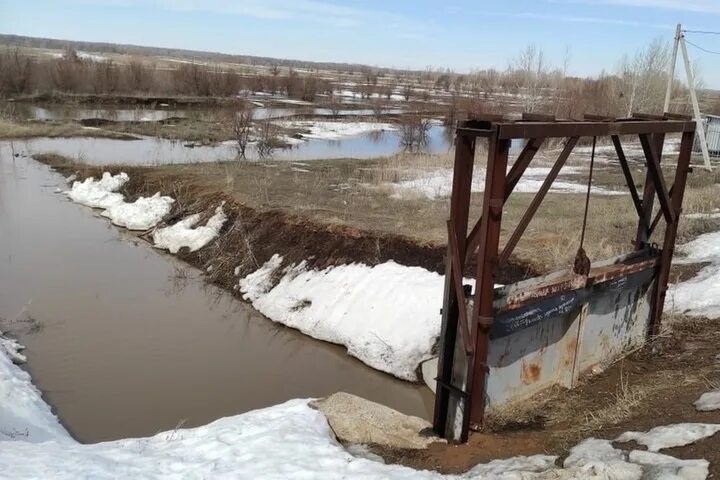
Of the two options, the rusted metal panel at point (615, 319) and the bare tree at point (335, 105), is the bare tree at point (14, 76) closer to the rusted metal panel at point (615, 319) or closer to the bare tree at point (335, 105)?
the bare tree at point (335, 105)

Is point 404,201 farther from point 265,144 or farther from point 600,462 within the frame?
point 265,144

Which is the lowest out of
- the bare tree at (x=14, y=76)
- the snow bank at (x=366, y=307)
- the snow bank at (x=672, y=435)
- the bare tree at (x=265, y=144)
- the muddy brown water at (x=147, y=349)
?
the muddy brown water at (x=147, y=349)

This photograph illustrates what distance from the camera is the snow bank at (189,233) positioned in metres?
15.6

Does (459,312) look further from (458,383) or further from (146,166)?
(146,166)

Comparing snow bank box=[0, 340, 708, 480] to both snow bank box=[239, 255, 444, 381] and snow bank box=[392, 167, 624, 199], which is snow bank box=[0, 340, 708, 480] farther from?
snow bank box=[392, 167, 624, 199]

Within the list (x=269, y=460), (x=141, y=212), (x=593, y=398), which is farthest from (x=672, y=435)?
(x=141, y=212)

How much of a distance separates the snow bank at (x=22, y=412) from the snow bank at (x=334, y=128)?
32765mm

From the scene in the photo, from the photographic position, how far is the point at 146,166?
2330 centimetres

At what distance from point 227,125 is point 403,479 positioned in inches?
1465

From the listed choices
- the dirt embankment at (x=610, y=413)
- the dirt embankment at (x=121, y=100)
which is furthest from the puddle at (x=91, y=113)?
the dirt embankment at (x=610, y=413)

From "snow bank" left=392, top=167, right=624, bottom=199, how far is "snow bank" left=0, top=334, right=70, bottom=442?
39.1 ft

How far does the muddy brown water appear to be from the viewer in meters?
8.61

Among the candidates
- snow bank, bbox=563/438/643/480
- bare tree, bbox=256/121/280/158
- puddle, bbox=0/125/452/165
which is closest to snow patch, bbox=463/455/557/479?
snow bank, bbox=563/438/643/480

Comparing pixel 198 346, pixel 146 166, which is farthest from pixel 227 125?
pixel 198 346
